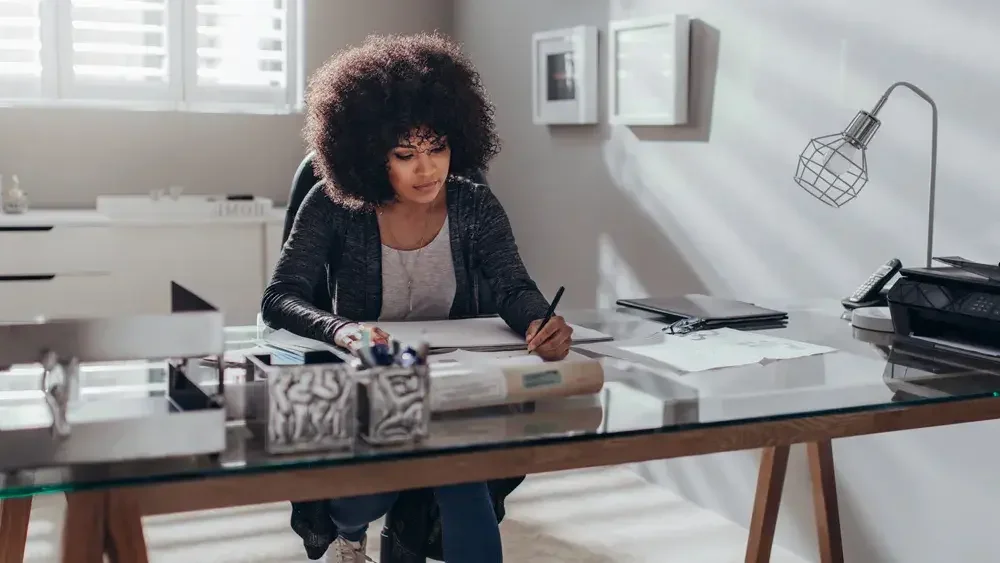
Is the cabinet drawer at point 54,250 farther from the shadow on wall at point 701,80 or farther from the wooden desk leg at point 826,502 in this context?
the wooden desk leg at point 826,502

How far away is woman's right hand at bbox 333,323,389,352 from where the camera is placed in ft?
4.94

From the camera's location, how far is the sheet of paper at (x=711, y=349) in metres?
1.62

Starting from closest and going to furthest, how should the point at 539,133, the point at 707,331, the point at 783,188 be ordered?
the point at 707,331, the point at 783,188, the point at 539,133

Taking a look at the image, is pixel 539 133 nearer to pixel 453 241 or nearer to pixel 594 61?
pixel 594 61

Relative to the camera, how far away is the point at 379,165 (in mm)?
1978

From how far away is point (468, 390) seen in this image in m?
1.26

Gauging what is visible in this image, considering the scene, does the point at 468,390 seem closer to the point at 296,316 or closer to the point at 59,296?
the point at 296,316

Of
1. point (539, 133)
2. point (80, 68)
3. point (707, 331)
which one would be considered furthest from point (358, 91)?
point (80, 68)

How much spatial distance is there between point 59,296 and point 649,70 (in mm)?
2100

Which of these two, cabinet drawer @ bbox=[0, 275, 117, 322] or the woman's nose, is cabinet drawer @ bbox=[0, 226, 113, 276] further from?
the woman's nose

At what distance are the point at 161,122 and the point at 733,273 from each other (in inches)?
94.4

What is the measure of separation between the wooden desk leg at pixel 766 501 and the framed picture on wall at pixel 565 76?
61.3 inches

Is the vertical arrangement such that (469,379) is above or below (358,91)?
below

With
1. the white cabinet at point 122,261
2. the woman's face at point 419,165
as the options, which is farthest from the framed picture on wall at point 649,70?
the white cabinet at point 122,261
